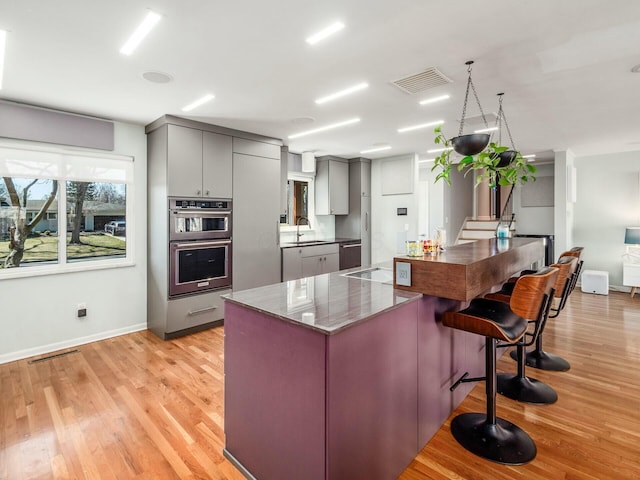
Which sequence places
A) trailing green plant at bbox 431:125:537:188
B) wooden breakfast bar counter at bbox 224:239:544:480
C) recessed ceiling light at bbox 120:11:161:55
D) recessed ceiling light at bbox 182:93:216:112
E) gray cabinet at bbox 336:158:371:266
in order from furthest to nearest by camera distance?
gray cabinet at bbox 336:158:371:266 → recessed ceiling light at bbox 182:93:216:112 → trailing green plant at bbox 431:125:537:188 → recessed ceiling light at bbox 120:11:161:55 → wooden breakfast bar counter at bbox 224:239:544:480

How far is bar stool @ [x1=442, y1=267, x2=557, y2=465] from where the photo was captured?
1921mm

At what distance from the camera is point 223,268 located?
4.36 meters

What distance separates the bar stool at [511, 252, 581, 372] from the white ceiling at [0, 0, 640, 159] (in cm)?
153

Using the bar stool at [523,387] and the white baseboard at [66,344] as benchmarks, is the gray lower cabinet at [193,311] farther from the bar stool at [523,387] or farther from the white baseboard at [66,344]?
the bar stool at [523,387]

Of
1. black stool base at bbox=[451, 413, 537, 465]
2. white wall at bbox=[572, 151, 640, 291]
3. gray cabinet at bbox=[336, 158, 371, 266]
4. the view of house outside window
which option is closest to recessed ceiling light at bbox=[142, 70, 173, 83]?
the view of house outside window

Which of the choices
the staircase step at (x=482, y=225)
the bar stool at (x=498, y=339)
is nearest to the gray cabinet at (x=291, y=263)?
the bar stool at (x=498, y=339)

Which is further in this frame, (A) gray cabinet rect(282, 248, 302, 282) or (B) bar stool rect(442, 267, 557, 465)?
(A) gray cabinet rect(282, 248, 302, 282)

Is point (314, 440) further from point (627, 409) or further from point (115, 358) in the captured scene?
point (115, 358)

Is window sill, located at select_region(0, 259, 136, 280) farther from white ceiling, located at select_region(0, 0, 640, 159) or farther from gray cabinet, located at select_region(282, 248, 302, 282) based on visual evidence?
gray cabinet, located at select_region(282, 248, 302, 282)

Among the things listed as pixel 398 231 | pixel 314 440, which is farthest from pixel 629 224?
pixel 314 440

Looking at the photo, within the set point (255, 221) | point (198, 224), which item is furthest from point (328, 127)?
point (198, 224)

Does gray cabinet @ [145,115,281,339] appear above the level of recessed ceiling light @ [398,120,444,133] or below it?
below

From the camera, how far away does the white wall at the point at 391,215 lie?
619cm

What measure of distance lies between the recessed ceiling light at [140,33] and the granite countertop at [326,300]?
167cm
